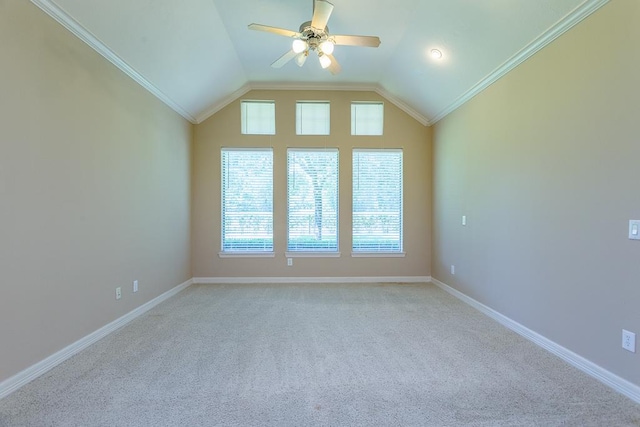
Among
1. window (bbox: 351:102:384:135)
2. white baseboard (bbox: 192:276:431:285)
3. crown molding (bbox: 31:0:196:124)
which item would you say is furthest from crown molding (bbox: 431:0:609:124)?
crown molding (bbox: 31:0:196:124)

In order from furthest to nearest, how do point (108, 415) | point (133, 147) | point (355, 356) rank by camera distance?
point (133, 147)
point (355, 356)
point (108, 415)

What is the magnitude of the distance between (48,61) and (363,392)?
328 cm

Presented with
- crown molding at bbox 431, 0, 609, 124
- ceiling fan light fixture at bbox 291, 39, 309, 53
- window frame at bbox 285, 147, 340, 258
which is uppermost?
ceiling fan light fixture at bbox 291, 39, 309, 53

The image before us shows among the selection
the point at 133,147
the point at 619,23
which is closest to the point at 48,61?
the point at 133,147

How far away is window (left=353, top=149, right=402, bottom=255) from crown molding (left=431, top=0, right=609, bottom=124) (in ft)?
4.74

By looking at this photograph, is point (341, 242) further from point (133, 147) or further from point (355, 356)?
point (133, 147)

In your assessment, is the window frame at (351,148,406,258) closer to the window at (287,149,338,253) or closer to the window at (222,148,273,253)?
the window at (287,149,338,253)

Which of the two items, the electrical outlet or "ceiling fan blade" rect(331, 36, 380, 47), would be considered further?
"ceiling fan blade" rect(331, 36, 380, 47)

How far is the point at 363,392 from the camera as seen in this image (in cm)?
199

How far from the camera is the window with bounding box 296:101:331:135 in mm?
5059

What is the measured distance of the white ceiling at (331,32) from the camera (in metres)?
2.56

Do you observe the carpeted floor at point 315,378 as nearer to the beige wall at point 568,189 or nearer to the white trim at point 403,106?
the beige wall at point 568,189

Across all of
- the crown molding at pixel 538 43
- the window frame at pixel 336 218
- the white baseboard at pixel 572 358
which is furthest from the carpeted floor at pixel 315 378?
the crown molding at pixel 538 43

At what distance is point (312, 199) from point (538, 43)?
3.40 meters
